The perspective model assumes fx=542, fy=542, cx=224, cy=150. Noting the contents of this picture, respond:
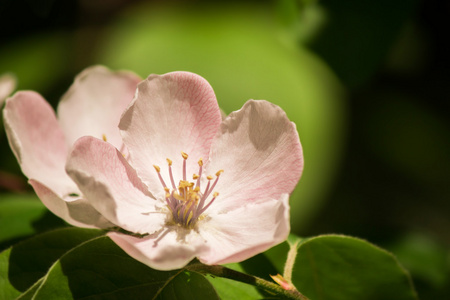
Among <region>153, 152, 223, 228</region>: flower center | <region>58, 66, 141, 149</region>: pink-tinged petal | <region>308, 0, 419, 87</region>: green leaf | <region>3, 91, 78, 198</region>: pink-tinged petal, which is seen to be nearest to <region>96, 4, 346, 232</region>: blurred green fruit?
<region>308, 0, 419, 87</region>: green leaf

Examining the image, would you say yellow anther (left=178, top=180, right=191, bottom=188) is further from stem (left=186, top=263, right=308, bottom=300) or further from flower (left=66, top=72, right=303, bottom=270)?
stem (left=186, top=263, right=308, bottom=300)

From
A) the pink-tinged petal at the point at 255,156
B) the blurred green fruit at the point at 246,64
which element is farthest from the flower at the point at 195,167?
the blurred green fruit at the point at 246,64

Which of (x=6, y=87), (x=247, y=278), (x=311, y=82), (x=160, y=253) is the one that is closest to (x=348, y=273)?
(x=247, y=278)

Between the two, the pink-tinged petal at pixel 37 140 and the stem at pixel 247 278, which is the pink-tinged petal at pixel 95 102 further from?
the stem at pixel 247 278

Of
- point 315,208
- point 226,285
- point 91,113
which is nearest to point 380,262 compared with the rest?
point 226,285

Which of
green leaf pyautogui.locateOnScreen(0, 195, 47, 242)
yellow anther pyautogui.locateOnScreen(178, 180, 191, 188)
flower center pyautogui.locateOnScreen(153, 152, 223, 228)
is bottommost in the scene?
green leaf pyautogui.locateOnScreen(0, 195, 47, 242)

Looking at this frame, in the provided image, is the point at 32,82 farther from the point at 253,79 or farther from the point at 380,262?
the point at 380,262

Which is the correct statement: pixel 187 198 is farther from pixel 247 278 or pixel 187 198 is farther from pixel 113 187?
pixel 247 278
